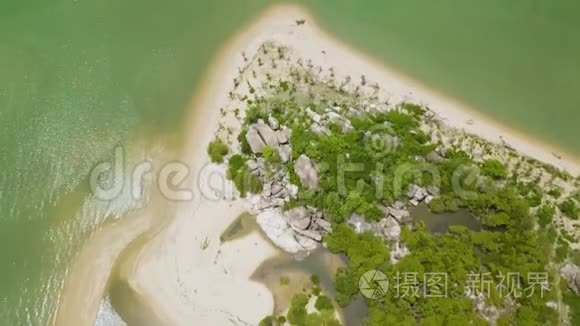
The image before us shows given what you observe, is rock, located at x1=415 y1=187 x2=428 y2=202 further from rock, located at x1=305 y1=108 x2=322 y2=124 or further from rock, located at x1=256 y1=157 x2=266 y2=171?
rock, located at x1=256 y1=157 x2=266 y2=171

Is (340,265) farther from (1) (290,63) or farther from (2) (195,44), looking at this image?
(2) (195,44)

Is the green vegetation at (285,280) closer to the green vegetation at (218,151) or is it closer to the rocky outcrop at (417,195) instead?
the green vegetation at (218,151)

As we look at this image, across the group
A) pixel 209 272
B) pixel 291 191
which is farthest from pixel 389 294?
pixel 209 272

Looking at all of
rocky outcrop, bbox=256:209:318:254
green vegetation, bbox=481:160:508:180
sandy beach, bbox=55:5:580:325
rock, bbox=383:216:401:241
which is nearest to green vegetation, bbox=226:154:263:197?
sandy beach, bbox=55:5:580:325

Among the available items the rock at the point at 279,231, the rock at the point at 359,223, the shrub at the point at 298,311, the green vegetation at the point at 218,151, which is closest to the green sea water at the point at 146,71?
the green vegetation at the point at 218,151

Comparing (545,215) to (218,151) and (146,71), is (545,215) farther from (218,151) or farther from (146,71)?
(146,71)

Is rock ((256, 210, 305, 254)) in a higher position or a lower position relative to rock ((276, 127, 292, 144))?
lower

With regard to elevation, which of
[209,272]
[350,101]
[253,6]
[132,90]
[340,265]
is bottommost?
[209,272]
